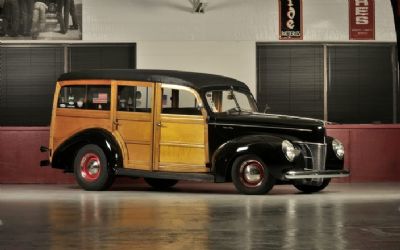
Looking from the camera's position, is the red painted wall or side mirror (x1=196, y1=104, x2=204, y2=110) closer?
side mirror (x1=196, y1=104, x2=204, y2=110)

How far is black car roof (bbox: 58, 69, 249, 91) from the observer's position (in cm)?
1872

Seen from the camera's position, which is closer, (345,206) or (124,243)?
(124,243)

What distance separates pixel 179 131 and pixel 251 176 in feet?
5.15

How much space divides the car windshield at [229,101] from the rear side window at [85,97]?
1908 millimetres

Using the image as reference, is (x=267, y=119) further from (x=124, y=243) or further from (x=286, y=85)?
(x=124, y=243)

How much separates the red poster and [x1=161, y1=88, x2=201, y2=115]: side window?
5.40 meters

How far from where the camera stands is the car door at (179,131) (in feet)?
59.6

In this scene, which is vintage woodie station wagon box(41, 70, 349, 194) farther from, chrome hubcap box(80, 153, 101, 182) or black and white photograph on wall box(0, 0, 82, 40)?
black and white photograph on wall box(0, 0, 82, 40)

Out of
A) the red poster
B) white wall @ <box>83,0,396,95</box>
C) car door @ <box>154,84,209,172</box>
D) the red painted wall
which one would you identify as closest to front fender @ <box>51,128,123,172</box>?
car door @ <box>154,84,209,172</box>

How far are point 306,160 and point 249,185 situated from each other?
103cm

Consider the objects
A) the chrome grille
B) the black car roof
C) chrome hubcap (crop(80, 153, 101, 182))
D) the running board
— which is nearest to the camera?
the chrome grille

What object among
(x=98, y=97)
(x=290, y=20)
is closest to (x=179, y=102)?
(x=98, y=97)

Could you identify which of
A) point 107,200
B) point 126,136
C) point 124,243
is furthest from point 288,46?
point 124,243

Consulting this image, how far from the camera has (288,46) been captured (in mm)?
22797
